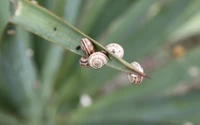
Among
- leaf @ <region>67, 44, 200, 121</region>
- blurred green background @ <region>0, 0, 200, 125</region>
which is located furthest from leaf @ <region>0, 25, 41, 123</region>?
leaf @ <region>67, 44, 200, 121</region>

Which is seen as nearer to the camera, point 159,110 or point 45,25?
point 45,25

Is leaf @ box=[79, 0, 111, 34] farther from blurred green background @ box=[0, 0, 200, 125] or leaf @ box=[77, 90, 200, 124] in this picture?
leaf @ box=[77, 90, 200, 124]

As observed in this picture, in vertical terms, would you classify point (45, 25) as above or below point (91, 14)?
below

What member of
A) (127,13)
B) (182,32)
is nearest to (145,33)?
(127,13)

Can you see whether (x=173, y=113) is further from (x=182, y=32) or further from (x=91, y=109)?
(x=182, y=32)

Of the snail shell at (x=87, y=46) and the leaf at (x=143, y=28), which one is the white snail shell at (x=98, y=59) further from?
the leaf at (x=143, y=28)

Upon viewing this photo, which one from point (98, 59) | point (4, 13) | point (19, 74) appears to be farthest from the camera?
point (19, 74)

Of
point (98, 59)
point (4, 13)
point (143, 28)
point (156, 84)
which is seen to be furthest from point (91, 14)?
point (98, 59)

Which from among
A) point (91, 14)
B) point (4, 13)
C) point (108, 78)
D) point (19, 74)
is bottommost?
point (4, 13)

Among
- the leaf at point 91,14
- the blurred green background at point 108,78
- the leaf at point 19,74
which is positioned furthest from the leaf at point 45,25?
the leaf at point 91,14

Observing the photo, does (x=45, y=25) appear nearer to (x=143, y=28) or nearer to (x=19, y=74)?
(x=19, y=74)
